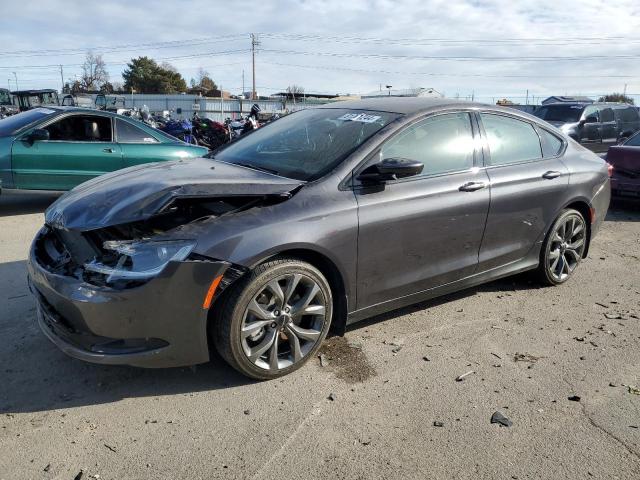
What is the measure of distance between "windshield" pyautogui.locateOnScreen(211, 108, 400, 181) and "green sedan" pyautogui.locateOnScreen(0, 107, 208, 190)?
→ 386cm

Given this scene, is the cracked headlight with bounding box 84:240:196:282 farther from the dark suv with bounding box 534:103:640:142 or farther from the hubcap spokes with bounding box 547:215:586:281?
the dark suv with bounding box 534:103:640:142

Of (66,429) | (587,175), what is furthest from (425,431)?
(587,175)

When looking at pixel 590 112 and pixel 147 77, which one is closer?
pixel 590 112

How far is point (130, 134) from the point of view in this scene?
7.77 metres

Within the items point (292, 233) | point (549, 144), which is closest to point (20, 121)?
point (292, 233)

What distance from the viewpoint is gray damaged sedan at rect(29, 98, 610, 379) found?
2.75 meters

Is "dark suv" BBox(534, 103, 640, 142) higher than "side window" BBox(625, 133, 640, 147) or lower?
higher

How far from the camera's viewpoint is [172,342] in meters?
2.79

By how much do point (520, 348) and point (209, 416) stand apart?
2171 millimetres

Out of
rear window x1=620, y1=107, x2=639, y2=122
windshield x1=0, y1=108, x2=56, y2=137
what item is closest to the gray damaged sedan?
windshield x1=0, y1=108, x2=56, y2=137

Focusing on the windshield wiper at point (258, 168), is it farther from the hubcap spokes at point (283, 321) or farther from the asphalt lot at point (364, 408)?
the asphalt lot at point (364, 408)

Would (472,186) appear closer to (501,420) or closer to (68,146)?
(501,420)

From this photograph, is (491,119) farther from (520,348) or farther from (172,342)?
(172,342)

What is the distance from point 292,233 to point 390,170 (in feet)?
2.49
